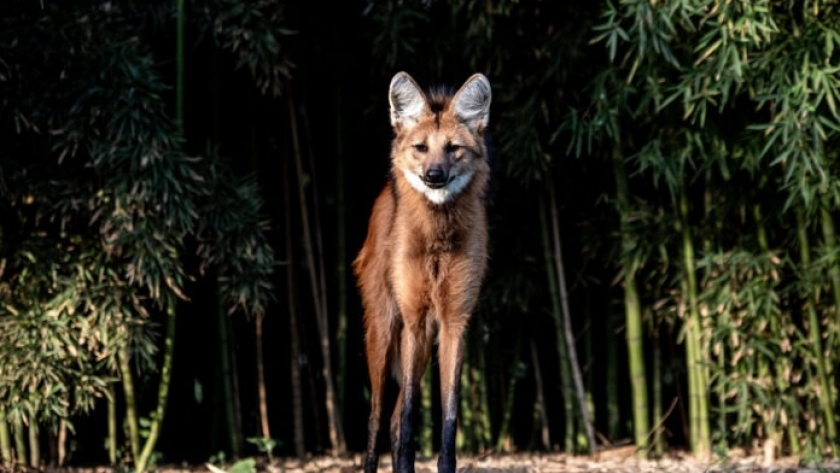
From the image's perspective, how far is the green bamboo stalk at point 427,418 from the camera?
4.84m

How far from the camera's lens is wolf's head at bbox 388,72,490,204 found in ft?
10.6

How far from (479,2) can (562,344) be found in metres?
1.46

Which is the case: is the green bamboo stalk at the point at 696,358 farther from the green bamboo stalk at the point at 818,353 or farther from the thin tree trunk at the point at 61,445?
the thin tree trunk at the point at 61,445

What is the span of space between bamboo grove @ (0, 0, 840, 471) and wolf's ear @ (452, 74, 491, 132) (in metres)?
0.27

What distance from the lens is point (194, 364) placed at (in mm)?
4910

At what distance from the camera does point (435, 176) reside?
10.3 feet

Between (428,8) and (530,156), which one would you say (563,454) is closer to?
(530,156)

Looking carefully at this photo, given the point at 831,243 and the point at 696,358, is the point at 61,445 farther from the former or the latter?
the point at 831,243

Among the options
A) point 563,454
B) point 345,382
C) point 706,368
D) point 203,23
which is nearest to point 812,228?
point 706,368

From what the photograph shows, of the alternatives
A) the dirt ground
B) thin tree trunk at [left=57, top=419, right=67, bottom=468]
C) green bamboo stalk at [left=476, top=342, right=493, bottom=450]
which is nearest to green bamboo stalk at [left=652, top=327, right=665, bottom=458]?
the dirt ground

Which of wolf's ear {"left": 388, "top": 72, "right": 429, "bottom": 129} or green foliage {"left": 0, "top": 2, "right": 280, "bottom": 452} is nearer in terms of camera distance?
wolf's ear {"left": 388, "top": 72, "right": 429, "bottom": 129}

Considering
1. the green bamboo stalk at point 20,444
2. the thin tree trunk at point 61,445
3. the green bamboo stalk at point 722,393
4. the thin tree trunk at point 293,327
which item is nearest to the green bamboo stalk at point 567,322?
the green bamboo stalk at point 722,393

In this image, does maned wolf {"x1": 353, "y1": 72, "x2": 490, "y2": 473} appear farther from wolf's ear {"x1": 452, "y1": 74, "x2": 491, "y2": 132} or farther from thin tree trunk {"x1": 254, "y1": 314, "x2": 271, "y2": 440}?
thin tree trunk {"x1": 254, "y1": 314, "x2": 271, "y2": 440}

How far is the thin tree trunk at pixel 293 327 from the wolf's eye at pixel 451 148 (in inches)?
66.4
